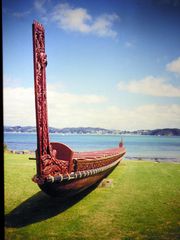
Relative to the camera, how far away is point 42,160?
413 centimetres

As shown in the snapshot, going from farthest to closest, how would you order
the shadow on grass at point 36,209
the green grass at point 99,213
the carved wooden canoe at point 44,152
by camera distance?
the shadow on grass at point 36,209
the carved wooden canoe at point 44,152
the green grass at point 99,213

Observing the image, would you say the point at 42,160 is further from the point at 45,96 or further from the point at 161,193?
the point at 161,193

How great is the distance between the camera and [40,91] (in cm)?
421

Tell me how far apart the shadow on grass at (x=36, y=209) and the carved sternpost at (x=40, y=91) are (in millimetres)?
994

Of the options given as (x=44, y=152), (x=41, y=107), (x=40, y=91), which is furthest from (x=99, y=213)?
(x=40, y=91)

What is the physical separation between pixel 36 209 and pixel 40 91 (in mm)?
2364

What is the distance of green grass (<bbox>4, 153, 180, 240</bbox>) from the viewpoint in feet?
13.0

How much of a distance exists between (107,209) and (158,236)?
1304 millimetres

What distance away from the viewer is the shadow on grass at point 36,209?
14.3 ft

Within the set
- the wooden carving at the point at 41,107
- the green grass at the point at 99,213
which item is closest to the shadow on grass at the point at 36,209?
the green grass at the point at 99,213

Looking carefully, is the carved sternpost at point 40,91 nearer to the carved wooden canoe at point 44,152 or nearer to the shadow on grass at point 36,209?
the carved wooden canoe at point 44,152

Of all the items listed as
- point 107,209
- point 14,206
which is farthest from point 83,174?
point 14,206

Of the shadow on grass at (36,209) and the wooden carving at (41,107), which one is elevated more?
the wooden carving at (41,107)

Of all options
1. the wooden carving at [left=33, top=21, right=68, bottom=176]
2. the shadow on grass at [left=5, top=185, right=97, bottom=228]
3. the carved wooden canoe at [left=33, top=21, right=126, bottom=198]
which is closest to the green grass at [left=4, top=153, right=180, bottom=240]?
the shadow on grass at [left=5, top=185, right=97, bottom=228]
